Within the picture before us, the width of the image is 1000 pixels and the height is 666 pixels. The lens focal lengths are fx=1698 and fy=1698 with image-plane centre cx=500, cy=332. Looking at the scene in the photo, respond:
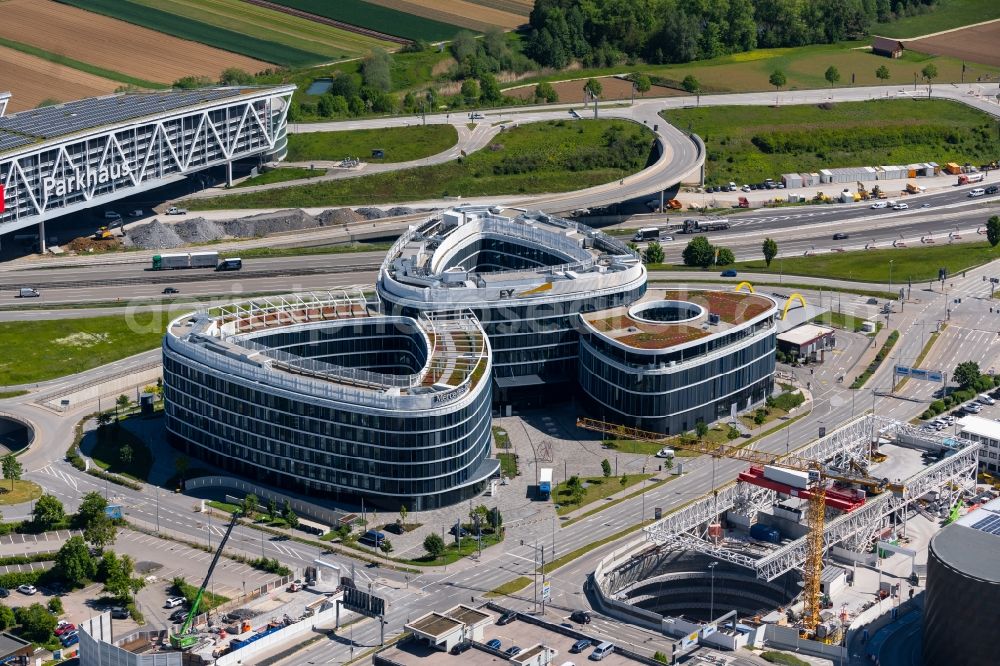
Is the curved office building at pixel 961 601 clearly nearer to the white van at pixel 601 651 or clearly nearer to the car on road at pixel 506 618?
the white van at pixel 601 651

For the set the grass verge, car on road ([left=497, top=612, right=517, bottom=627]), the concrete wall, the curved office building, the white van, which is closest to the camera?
the white van

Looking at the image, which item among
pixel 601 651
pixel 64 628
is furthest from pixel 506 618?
pixel 64 628

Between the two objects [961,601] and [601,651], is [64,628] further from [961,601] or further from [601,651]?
[961,601]

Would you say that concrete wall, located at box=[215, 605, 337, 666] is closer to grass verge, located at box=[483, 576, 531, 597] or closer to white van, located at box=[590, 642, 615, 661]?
grass verge, located at box=[483, 576, 531, 597]

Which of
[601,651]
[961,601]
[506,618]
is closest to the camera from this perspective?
[601,651]

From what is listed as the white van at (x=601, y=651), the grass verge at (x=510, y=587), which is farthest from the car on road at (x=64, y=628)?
the white van at (x=601, y=651)

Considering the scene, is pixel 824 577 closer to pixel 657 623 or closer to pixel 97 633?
pixel 657 623

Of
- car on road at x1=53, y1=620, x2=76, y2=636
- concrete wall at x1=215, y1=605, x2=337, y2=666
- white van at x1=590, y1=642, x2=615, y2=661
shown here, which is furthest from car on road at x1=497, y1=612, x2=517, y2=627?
car on road at x1=53, y1=620, x2=76, y2=636
